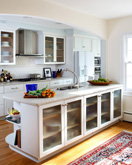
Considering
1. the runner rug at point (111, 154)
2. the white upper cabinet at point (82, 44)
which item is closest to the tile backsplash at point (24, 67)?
the white upper cabinet at point (82, 44)

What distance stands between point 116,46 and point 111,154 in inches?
108

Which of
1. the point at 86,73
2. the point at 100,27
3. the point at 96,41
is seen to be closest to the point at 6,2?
the point at 100,27

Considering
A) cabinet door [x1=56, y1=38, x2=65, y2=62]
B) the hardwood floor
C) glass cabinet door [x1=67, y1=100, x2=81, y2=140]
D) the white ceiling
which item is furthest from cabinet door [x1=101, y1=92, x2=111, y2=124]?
cabinet door [x1=56, y1=38, x2=65, y2=62]

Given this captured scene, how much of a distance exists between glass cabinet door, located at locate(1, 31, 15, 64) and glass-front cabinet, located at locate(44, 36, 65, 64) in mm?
1250

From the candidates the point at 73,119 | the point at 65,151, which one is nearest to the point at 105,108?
the point at 73,119

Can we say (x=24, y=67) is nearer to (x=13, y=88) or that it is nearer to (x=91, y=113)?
(x=13, y=88)

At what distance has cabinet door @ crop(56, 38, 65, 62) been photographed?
7041 mm

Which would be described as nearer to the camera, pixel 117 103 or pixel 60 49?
pixel 117 103

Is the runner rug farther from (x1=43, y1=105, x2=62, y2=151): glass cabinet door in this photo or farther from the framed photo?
the framed photo

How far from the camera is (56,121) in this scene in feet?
10.5

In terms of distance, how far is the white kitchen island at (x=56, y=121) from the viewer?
295 centimetres

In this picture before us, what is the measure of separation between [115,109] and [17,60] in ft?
10.5

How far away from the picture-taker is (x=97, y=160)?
3.08m

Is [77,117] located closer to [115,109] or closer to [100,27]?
[115,109]
